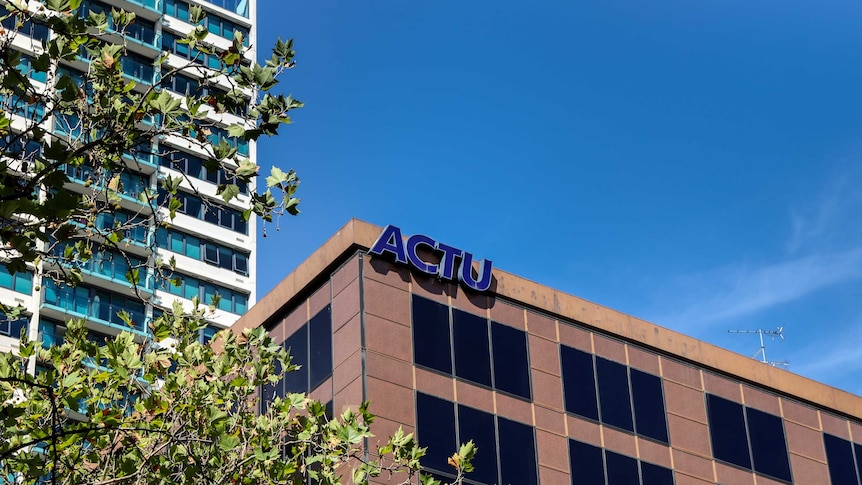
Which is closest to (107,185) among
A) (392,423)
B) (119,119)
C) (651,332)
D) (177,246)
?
(119,119)

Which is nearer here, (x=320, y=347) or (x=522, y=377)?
(x=320, y=347)

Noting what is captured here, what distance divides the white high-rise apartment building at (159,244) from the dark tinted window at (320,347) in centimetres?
3593

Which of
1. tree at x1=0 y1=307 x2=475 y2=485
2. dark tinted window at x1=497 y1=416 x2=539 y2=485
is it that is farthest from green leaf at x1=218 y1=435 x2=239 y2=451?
dark tinted window at x1=497 y1=416 x2=539 y2=485

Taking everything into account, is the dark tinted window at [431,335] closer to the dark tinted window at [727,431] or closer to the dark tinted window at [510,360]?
the dark tinted window at [510,360]

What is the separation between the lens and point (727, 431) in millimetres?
42375

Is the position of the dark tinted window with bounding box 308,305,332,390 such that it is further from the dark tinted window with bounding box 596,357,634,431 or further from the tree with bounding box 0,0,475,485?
the tree with bounding box 0,0,475,485

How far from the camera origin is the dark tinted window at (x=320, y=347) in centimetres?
3698

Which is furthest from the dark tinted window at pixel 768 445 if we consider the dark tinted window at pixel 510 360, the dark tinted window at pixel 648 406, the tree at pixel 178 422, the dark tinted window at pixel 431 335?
the tree at pixel 178 422

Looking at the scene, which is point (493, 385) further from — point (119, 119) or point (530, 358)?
point (119, 119)

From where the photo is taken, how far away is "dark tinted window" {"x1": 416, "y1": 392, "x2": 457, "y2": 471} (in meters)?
35.5

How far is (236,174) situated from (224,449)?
512 centimetres

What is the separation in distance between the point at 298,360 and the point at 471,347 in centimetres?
484

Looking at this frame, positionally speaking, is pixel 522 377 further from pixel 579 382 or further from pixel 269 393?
pixel 269 393

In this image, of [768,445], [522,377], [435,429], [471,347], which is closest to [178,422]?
[435,429]
